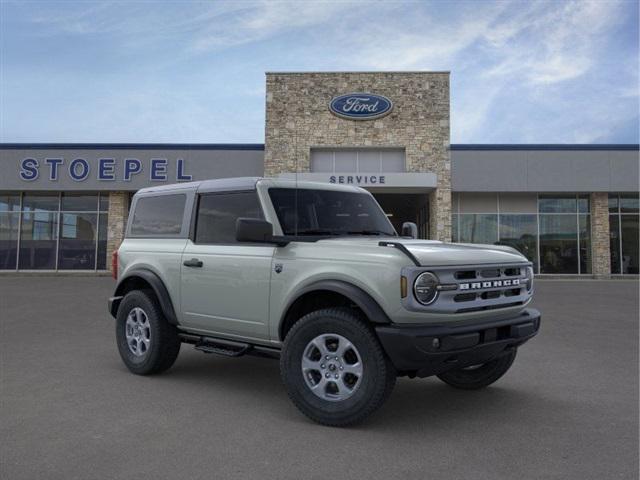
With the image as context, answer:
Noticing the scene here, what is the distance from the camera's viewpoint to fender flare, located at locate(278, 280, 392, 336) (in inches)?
155

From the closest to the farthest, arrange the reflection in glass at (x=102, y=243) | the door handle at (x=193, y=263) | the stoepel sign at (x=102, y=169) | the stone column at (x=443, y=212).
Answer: the door handle at (x=193, y=263) < the stone column at (x=443, y=212) < the stoepel sign at (x=102, y=169) < the reflection in glass at (x=102, y=243)

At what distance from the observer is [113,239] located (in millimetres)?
24641

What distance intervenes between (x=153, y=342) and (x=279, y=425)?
2013 mm

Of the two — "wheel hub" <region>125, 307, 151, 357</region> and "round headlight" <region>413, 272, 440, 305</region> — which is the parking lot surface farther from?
"round headlight" <region>413, 272, 440, 305</region>

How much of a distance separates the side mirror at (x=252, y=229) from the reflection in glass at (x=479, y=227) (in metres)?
20.9

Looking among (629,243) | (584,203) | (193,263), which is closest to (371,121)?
(584,203)

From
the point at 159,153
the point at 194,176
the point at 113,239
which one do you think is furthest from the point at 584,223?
the point at 113,239

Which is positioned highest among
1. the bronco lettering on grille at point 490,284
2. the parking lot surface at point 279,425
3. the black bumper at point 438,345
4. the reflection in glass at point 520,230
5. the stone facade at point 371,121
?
the stone facade at point 371,121

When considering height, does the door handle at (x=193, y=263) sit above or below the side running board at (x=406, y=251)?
below

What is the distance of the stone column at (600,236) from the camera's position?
23.8m

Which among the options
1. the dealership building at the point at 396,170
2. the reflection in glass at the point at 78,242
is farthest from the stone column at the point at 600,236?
the reflection in glass at the point at 78,242

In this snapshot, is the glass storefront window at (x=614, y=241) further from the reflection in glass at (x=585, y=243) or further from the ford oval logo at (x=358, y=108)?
the ford oval logo at (x=358, y=108)

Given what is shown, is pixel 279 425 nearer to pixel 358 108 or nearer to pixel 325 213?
pixel 325 213

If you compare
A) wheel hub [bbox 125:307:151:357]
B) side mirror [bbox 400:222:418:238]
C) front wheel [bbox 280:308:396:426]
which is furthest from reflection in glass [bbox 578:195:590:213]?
front wheel [bbox 280:308:396:426]
